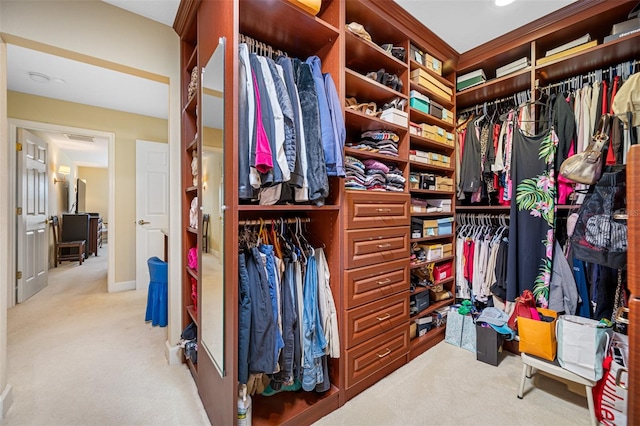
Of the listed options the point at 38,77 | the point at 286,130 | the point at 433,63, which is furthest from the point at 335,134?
the point at 38,77

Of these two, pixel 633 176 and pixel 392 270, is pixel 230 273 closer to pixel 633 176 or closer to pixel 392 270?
pixel 392 270

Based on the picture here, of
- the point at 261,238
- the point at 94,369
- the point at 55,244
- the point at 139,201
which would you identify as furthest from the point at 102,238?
the point at 261,238

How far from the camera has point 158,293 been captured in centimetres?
269

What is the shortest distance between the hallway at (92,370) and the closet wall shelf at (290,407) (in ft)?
1.08

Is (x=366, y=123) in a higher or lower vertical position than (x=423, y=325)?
higher

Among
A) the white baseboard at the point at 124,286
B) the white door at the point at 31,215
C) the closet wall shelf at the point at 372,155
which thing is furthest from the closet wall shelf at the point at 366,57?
the white baseboard at the point at 124,286

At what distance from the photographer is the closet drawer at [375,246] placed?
1.68 metres

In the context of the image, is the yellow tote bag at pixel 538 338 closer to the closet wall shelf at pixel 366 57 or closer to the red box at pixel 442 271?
the red box at pixel 442 271

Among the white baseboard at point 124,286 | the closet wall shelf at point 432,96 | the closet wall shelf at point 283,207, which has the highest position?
the closet wall shelf at point 432,96

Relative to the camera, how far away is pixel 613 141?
1.78 metres

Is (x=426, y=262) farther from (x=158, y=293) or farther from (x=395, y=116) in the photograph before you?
(x=158, y=293)

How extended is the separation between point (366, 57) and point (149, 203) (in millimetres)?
3537

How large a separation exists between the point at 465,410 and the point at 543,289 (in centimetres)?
108

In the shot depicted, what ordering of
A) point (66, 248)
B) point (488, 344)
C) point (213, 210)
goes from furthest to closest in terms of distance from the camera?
point (66, 248)
point (488, 344)
point (213, 210)
